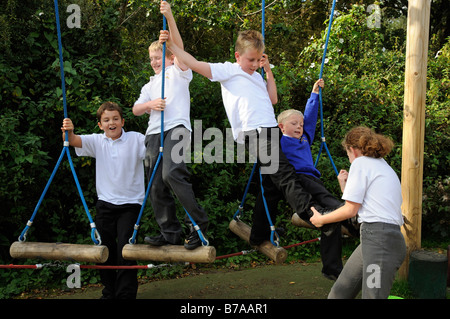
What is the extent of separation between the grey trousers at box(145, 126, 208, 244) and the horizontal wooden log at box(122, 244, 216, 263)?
0.14 meters

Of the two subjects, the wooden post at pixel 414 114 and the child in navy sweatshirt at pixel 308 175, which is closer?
the child in navy sweatshirt at pixel 308 175

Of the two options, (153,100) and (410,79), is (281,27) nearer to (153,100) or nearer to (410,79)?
(410,79)

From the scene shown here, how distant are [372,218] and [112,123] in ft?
6.48

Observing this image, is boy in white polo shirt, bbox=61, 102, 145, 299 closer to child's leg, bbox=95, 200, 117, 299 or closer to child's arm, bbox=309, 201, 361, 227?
child's leg, bbox=95, 200, 117, 299

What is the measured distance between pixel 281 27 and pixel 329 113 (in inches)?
52.9

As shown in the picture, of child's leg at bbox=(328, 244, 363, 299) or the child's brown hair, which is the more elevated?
the child's brown hair

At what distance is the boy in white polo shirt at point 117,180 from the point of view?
11.4 ft

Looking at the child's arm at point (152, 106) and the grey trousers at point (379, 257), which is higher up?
the child's arm at point (152, 106)

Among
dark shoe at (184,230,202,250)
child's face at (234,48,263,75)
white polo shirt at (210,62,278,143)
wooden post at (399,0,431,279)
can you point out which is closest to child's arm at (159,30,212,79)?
white polo shirt at (210,62,278,143)

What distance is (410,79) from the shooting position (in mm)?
4016

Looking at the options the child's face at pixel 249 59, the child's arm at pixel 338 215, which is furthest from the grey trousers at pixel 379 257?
the child's face at pixel 249 59

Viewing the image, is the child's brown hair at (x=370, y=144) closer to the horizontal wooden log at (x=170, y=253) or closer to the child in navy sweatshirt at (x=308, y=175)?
the child in navy sweatshirt at (x=308, y=175)

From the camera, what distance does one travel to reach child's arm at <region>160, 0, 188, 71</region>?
3.08 metres

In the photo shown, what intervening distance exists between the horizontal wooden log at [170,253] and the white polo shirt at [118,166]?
1.42 feet
